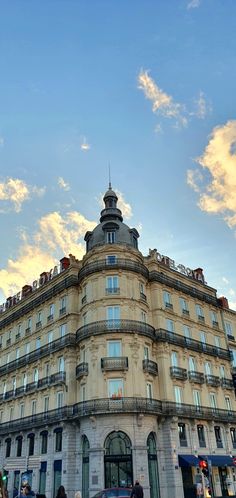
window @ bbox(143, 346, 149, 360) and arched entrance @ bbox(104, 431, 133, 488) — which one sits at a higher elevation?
window @ bbox(143, 346, 149, 360)

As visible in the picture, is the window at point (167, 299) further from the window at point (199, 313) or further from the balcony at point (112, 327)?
the balcony at point (112, 327)

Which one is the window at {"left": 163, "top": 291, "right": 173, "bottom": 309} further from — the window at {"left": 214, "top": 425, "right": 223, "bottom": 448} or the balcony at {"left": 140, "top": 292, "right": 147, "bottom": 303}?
the window at {"left": 214, "top": 425, "right": 223, "bottom": 448}

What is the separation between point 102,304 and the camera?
35281mm

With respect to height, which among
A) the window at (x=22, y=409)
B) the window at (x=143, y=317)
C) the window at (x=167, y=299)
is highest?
the window at (x=167, y=299)

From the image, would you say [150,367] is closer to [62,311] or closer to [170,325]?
[170,325]

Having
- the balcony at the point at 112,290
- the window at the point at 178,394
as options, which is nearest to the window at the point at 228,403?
the window at the point at 178,394

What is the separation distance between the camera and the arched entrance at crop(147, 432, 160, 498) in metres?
30.9

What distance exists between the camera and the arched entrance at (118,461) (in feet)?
96.7

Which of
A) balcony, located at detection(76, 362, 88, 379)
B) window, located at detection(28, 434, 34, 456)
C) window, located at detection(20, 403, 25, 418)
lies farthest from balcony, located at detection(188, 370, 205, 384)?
window, located at detection(20, 403, 25, 418)

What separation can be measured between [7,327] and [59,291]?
1179 centimetres

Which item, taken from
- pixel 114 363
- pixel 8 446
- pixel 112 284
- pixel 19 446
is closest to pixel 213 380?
pixel 114 363

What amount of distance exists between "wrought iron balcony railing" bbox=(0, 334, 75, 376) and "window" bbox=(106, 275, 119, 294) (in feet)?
16.9

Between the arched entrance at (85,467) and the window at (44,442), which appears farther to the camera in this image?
the window at (44,442)

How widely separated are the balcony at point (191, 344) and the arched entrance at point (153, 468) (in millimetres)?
7857
